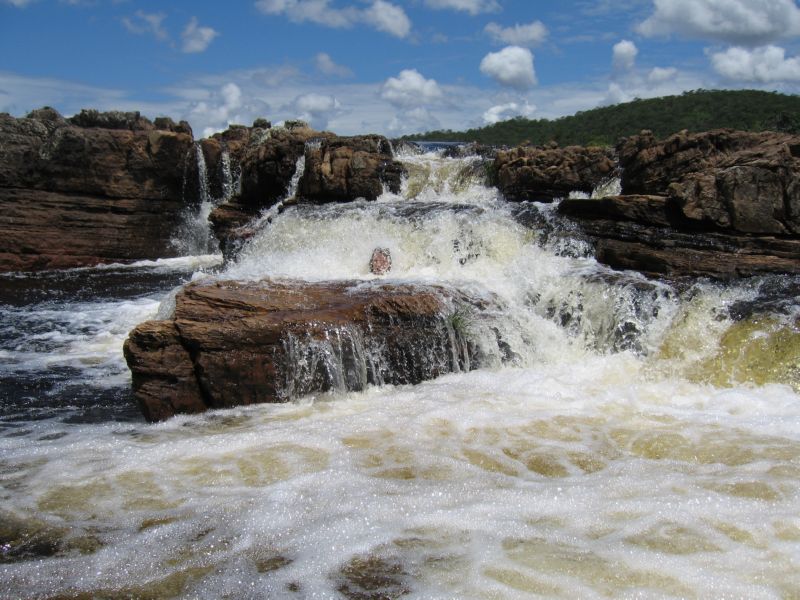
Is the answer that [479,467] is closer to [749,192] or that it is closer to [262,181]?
[749,192]

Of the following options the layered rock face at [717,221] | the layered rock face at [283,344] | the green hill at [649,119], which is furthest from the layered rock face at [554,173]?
the green hill at [649,119]

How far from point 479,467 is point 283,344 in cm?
211

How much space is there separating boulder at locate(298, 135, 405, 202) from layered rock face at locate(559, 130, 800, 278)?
18.9ft

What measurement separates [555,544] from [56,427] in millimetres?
4000

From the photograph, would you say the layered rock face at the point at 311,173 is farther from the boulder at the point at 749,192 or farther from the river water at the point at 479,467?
the boulder at the point at 749,192

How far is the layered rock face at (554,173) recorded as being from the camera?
42.5 feet

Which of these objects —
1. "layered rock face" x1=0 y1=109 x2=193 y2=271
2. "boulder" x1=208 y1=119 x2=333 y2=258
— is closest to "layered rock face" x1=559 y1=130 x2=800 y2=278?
"boulder" x1=208 y1=119 x2=333 y2=258

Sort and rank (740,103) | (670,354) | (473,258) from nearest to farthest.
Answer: (670,354) < (473,258) < (740,103)

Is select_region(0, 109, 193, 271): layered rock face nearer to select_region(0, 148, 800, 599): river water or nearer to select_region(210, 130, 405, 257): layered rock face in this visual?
select_region(210, 130, 405, 257): layered rock face

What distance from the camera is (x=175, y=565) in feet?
9.91

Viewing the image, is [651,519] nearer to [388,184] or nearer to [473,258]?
[473,258]

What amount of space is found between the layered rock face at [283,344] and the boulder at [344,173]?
7.11 m

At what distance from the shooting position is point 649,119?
39.2 metres

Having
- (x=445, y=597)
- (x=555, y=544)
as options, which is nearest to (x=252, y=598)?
(x=445, y=597)
